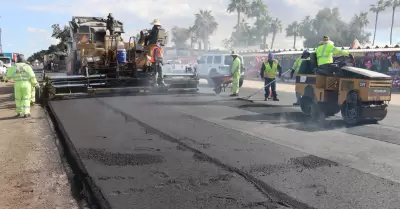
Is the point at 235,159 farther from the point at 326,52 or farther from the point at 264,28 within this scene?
the point at 264,28

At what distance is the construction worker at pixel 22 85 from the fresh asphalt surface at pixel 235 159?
1.35 m

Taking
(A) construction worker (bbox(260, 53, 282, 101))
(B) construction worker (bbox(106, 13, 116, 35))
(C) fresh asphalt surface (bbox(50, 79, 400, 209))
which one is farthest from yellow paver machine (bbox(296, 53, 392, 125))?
(B) construction worker (bbox(106, 13, 116, 35))

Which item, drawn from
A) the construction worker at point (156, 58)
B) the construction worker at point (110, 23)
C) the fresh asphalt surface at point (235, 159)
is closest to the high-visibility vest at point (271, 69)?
the fresh asphalt surface at point (235, 159)

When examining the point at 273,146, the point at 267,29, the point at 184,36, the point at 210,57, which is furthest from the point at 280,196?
the point at 267,29

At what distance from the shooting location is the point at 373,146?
6.47 metres

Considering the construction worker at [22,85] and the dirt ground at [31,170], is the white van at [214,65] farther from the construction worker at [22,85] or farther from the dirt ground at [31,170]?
the dirt ground at [31,170]

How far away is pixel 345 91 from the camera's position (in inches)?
330

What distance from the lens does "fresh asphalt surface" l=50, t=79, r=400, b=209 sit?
164 inches

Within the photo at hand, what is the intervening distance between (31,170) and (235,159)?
280cm

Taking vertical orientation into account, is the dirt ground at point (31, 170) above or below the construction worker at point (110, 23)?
below

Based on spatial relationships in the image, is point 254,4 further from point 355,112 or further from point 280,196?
point 280,196

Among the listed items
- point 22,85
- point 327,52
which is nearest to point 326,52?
point 327,52

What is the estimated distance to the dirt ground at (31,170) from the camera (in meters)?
4.32

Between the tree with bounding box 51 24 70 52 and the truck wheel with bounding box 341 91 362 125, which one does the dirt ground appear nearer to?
the truck wheel with bounding box 341 91 362 125
